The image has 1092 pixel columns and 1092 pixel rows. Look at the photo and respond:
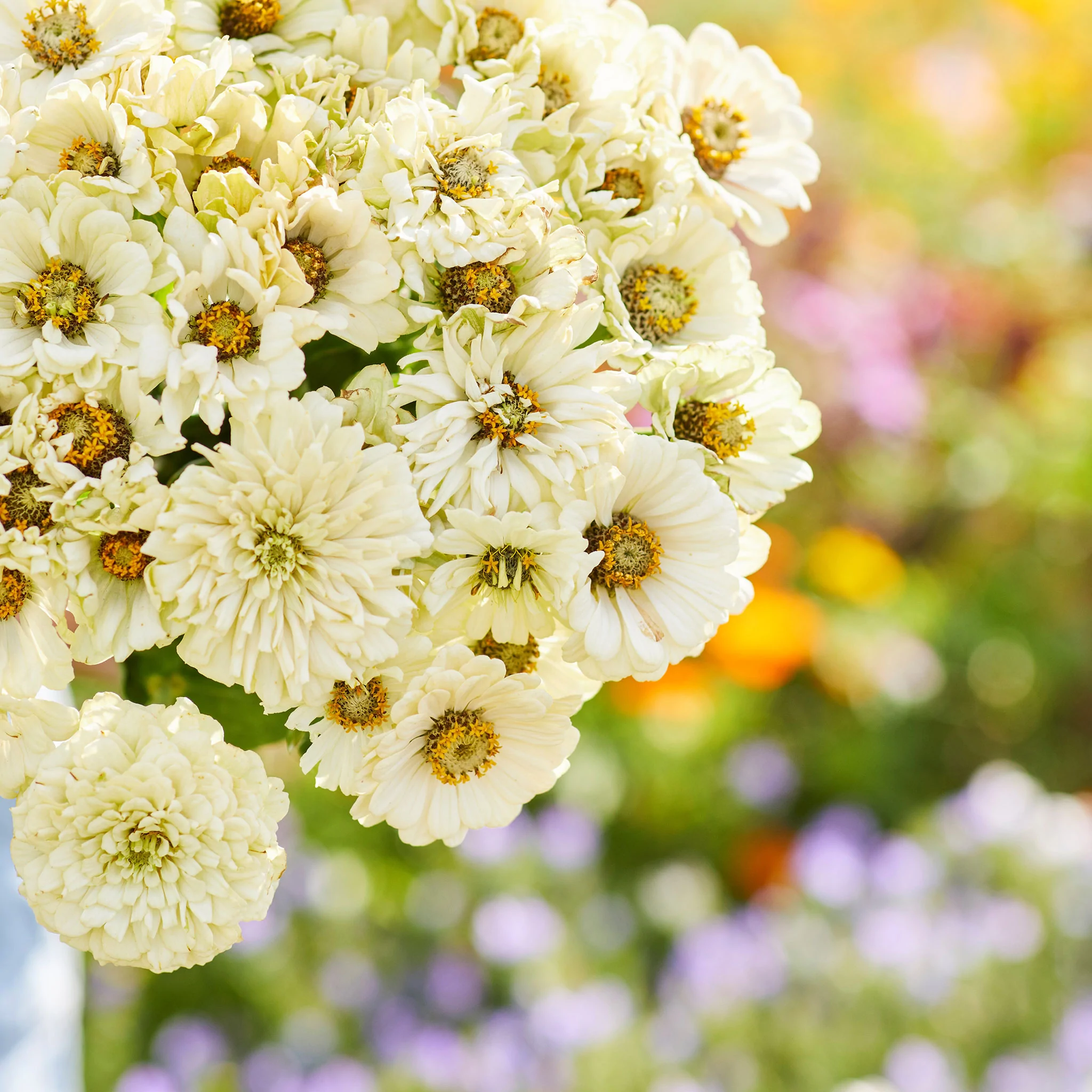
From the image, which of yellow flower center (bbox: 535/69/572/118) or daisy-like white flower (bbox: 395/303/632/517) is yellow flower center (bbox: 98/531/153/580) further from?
yellow flower center (bbox: 535/69/572/118)

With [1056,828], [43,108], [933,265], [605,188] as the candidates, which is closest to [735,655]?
[1056,828]

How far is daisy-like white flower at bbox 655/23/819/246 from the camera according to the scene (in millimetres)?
497

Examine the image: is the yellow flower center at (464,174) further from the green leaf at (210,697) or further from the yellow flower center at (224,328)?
the green leaf at (210,697)

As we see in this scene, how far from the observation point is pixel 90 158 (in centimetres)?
38

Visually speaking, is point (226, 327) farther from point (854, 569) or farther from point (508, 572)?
point (854, 569)

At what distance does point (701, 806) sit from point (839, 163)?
4.35 feet

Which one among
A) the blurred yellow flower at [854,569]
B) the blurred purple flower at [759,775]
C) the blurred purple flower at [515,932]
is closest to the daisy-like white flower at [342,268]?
the blurred purple flower at [515,932]

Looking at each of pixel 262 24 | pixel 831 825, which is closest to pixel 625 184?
pixel 262 24

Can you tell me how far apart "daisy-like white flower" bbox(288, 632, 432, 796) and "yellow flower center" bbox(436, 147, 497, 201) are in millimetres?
170

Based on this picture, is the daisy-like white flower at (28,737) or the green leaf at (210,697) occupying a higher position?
the daisy-like white flower at (28,737)

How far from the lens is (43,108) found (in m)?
0.38

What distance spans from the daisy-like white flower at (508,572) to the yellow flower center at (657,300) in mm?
109

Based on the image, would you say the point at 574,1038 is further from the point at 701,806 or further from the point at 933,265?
the point at 933,265

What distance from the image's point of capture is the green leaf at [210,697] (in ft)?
1.59
